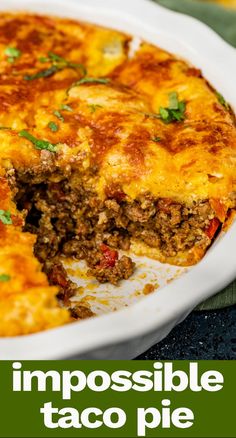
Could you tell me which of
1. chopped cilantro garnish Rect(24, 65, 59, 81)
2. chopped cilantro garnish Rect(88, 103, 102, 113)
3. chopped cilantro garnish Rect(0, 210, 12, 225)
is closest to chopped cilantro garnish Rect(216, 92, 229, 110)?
chopped cilantro garnish Rect(88, 103, 102, 113)

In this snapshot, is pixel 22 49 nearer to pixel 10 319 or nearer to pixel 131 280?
pixel 131 280

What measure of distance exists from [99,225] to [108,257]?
221mm

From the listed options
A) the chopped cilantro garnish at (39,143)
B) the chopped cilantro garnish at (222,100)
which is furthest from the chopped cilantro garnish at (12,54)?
the chopped cilantro garnish at (222,100)

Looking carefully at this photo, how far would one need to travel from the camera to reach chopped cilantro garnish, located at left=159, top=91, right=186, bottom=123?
5766mm

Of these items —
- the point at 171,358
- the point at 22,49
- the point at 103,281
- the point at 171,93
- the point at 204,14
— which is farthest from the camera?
the point at 204,14

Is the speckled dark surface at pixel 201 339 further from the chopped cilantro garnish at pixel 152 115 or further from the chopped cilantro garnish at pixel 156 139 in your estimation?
the chopped cilantro garnish at pixel 152 115

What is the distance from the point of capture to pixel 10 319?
14.2 ft

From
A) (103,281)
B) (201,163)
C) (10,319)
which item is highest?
(201,163)

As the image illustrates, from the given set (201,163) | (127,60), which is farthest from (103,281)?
(127,60)

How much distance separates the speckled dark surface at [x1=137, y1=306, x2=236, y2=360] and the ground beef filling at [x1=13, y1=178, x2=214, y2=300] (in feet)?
1.54

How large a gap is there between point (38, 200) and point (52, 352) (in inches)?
68.5

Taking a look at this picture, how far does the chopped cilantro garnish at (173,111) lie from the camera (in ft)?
18.9

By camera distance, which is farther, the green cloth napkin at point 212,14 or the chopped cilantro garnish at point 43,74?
the green cloth napkin at point 212,14

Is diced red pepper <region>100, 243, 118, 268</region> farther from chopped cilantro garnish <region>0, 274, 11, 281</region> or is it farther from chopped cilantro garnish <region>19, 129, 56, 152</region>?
chopped cilantro garnish <region>0, 274, 11, 281</region>
